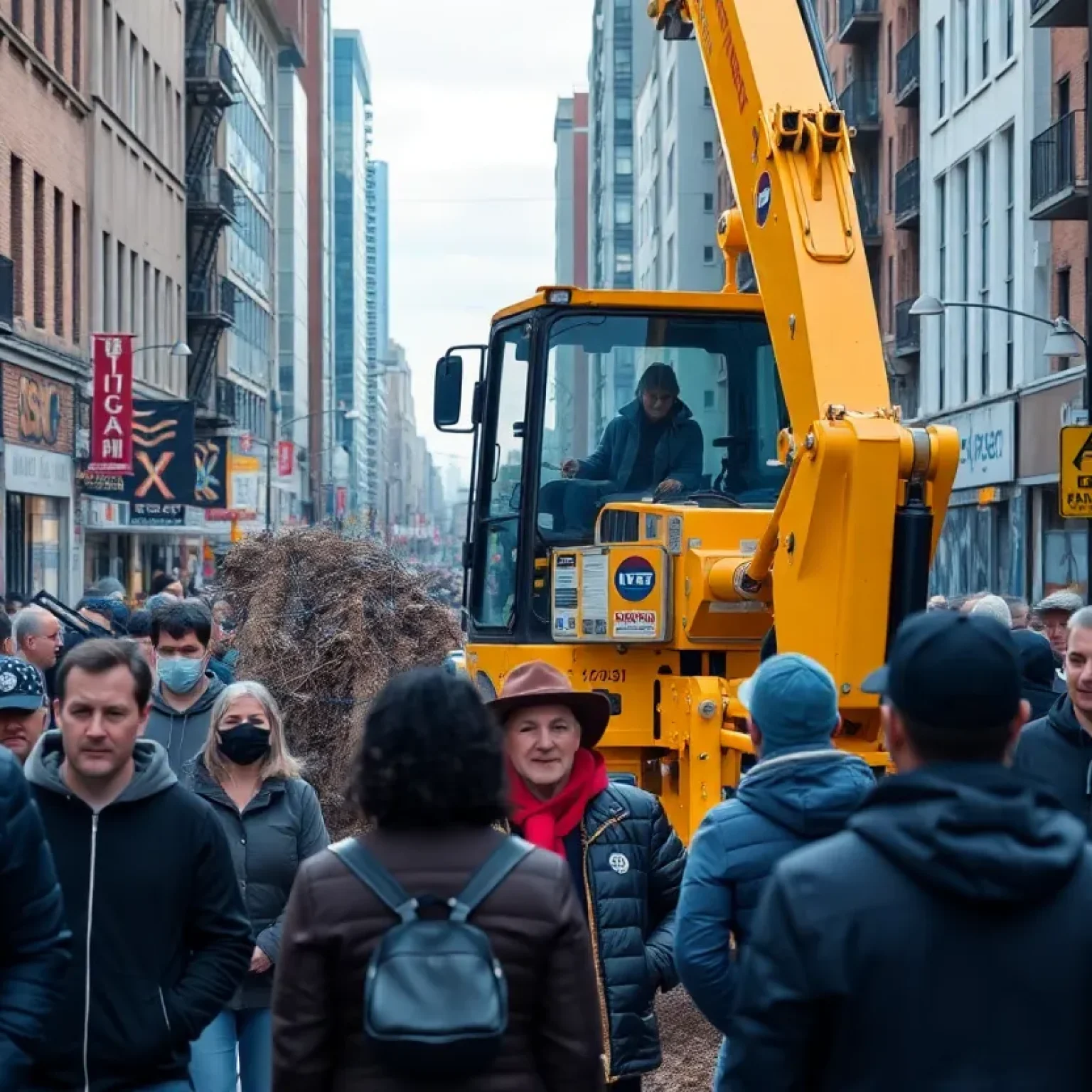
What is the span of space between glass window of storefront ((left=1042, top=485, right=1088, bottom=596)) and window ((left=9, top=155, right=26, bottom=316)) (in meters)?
15.8

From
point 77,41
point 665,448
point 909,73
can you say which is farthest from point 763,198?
point 909,73

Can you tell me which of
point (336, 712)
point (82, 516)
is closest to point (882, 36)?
point (82, 516)

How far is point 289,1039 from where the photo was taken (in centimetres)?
375

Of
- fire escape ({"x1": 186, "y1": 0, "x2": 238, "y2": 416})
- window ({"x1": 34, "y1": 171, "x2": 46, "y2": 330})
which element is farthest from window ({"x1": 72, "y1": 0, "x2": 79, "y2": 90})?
fire escape ({"x1": 186, "y1": 0, "x2": 238, "y2": 416})

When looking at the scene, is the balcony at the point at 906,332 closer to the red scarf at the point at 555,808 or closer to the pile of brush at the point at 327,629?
the pile of brush at the point at 327,629

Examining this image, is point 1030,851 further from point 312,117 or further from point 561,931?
point 312,117

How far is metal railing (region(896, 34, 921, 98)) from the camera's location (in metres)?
46.9

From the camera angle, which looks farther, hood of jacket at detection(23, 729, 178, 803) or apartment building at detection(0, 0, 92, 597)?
apartment building at detection(0, 0, 92, 597)

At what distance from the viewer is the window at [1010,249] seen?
38.7m

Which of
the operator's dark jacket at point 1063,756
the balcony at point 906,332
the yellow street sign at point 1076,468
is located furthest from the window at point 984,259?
the operator's dark jacket at point 1063,756

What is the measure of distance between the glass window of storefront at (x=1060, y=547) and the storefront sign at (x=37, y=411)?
15.3 meters

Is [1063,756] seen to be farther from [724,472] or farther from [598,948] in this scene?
[724,472]

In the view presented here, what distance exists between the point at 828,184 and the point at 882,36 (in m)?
44.2

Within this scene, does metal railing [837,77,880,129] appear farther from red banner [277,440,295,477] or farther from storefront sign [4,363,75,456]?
red banner [277,440,295,477]
